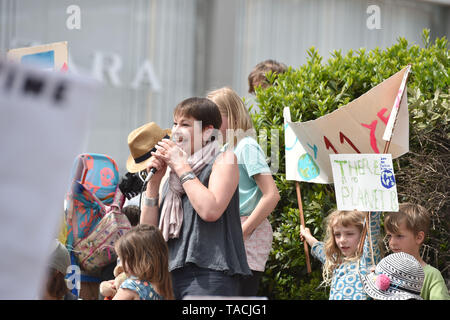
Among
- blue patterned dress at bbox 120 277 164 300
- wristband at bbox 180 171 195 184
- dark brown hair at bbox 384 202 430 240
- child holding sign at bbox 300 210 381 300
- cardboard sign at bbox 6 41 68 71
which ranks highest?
cardboard sign at bbox 6 41 68 71

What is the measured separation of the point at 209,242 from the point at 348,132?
134 cm

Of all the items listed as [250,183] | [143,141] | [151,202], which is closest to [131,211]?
[143,141]

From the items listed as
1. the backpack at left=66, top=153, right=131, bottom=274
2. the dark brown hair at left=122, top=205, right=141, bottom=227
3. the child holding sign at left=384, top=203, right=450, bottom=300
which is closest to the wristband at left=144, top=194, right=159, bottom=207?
the backpack at left=66, top=153, right=131, bottom=274

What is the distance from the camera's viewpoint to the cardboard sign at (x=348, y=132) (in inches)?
149

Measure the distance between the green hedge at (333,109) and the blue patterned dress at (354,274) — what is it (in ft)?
1.37

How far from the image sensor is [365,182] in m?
3.60

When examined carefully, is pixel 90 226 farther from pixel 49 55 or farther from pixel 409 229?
pixel 409 229

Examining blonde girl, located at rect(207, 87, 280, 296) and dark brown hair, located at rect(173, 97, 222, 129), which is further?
blonde girl, located at rect(207, 87, 280, 296)

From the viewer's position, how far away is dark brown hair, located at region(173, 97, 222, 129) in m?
3.10

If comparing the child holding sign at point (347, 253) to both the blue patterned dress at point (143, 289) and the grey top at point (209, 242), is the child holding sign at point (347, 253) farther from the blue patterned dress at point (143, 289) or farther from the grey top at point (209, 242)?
the blue patterned dress at point (143, 289)

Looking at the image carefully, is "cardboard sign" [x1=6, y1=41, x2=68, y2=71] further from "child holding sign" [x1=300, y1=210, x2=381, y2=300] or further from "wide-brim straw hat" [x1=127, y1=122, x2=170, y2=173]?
"child holding sign" [x1=300, y1=210, x2=381, y2=300]

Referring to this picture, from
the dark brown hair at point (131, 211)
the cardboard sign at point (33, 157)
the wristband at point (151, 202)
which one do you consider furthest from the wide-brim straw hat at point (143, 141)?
the cardboard sign at point (33, 157)

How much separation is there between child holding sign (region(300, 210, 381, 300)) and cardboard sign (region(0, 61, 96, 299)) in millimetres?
2338
